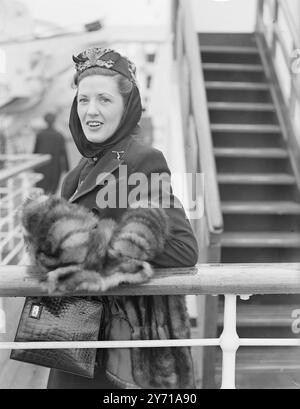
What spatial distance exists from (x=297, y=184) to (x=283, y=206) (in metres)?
0.16

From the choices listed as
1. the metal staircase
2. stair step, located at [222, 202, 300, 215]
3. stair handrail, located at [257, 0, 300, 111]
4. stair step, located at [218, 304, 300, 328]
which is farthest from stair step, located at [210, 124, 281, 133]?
stair step, located at [218, 304, 300, 328]

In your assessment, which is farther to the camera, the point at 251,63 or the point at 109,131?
the point at 251,63

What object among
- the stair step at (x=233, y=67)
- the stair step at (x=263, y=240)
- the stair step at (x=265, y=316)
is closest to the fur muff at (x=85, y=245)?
the stair step at (x=265, y=316)

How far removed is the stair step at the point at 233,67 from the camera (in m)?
2.19

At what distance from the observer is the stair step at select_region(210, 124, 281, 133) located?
7.20ft

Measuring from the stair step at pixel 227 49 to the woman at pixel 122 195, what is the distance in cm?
143

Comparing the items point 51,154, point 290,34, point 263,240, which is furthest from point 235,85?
point 51,154

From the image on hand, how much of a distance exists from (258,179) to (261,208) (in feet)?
0.48

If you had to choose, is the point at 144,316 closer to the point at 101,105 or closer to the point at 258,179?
the point at 101,105

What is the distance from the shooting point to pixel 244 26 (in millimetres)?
2074

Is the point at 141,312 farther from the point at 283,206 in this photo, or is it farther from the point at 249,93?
the point at 249,93

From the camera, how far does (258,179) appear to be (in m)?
2.16

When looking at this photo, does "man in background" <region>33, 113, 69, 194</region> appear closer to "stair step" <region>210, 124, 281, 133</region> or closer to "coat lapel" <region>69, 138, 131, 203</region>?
"coat lapel" <region>69, 138, 131, 203</region>
